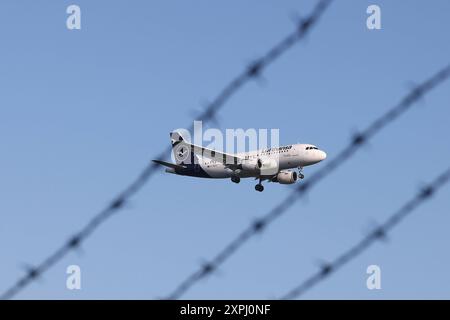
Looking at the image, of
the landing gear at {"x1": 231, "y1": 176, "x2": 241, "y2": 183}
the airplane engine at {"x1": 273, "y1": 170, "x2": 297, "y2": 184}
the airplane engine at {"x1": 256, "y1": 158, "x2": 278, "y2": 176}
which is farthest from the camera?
the landing gear at {"x1": 231, "y1": 176, "x2": 241, "y2": 183}

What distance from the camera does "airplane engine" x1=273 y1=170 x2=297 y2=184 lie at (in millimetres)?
91125

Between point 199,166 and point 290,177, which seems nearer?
point 290,177

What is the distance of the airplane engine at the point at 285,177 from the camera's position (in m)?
91.1

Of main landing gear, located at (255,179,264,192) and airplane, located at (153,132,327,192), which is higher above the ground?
airplane, located at (153,132,327,192)

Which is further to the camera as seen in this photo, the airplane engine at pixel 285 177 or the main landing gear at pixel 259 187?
the main landing gear at pixel 259 187

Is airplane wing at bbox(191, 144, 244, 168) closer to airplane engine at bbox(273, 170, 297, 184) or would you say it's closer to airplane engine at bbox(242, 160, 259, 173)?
airplane engine at bbox(242, 160, 259, 173)

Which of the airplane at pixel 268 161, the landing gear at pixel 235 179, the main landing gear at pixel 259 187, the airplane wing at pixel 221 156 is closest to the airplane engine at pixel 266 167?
the airplane at pixel 268 161

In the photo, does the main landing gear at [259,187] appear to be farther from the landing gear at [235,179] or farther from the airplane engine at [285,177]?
the landing gear at [235,179]

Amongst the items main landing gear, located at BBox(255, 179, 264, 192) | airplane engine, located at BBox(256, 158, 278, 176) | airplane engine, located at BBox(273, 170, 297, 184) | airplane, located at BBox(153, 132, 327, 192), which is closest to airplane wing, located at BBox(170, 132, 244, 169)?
airplane, located at BBox(153, 132, 327, 192)
